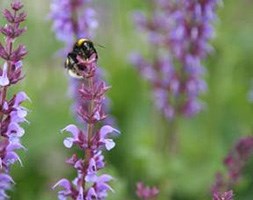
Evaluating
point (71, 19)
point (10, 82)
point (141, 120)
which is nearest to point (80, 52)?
point (10, 82)

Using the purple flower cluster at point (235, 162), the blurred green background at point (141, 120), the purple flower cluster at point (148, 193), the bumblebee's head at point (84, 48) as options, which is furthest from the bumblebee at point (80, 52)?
the blurred green background at point (141, 120)

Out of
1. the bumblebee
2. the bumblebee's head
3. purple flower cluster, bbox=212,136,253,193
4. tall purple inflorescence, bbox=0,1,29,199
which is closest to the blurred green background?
purple flower cluster, bbox=212,136,253,193

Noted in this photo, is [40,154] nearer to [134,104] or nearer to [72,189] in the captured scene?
[134,104]

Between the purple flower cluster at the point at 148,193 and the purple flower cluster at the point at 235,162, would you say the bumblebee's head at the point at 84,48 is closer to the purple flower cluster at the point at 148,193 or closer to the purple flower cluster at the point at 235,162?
the purple flower cluster at the point at 148,193

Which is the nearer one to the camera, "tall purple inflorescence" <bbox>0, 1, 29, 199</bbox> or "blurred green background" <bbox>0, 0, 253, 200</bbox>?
"tall purple inflorescence" <bbox>0, 1, 29, 199</bbox>

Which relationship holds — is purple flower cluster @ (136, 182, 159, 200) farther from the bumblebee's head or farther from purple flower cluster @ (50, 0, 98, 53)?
purple flower cluster @ (50, 0, 98, 53)

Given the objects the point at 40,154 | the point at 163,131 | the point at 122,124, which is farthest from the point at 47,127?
the point at 163,131
